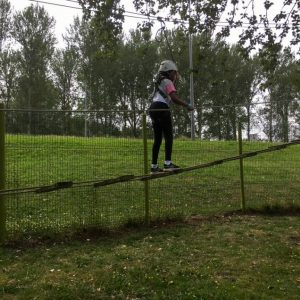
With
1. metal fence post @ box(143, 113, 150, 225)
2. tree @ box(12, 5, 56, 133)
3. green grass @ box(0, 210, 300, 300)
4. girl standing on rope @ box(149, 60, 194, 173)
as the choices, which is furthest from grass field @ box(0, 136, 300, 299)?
tree @ box(12, 5, 56, 133)

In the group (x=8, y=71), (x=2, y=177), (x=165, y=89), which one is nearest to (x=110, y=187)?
(x=2, y=177)

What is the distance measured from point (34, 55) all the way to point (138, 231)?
3641 cm

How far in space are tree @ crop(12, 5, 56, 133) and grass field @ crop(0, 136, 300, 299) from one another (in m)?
32.5

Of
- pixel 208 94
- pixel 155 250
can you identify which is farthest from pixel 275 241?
pixel 208 94

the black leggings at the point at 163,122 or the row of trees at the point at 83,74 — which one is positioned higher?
the row of trees at the point at 83,74

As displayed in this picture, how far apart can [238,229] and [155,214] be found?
5.15 ft

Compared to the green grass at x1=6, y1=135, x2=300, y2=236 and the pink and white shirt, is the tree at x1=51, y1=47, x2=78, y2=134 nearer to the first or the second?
the green grass at x1=6, y1=135, x2=300, y2=236

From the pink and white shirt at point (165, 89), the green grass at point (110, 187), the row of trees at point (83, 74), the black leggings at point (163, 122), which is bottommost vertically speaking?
the green grass at point (110, 187)

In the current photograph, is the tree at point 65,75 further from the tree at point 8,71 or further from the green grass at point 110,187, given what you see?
the green grass at point 110,187

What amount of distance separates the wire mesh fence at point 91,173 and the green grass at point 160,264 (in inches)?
19.6

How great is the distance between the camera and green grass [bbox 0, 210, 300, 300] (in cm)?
600

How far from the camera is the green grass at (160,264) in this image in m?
6.00

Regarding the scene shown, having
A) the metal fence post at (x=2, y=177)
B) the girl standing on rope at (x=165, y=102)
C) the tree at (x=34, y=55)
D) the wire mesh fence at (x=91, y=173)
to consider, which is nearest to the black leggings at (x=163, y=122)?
the girl standing on rope at (x=165, y=102)

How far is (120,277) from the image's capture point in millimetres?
6410
